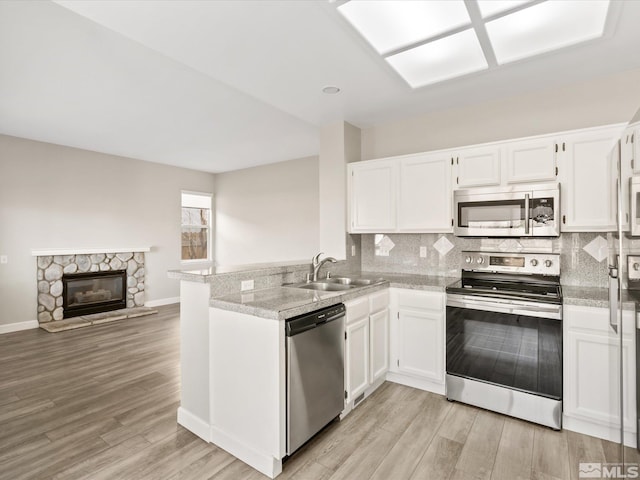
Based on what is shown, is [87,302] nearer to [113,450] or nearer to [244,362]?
[113,450]

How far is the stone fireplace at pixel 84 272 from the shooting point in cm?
520

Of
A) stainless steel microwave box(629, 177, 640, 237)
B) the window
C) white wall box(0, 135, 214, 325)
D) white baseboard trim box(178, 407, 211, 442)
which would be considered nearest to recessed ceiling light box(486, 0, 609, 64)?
stainless steel microwave box(629, 177, 640, 237)

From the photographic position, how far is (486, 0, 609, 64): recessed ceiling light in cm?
193

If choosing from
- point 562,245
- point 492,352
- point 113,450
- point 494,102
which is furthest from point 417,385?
point 494,102

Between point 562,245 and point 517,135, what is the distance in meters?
1.07

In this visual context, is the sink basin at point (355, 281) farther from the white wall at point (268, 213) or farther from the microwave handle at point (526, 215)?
the white wall at point (268, 213)

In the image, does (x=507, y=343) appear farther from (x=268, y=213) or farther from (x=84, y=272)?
(x=84, y=272)

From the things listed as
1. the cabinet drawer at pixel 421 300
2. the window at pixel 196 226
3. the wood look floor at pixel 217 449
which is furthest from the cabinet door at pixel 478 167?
the window at pixel 196 226

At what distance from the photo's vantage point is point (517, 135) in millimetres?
3102

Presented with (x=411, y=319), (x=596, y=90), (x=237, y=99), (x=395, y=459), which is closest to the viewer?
(x=395, y=459)

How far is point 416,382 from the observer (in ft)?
9.93

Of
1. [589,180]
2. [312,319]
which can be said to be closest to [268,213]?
[312,319]

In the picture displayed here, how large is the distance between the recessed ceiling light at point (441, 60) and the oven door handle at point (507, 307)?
1796 millimetres

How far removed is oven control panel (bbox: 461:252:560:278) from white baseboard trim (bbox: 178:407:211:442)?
2.57 m
